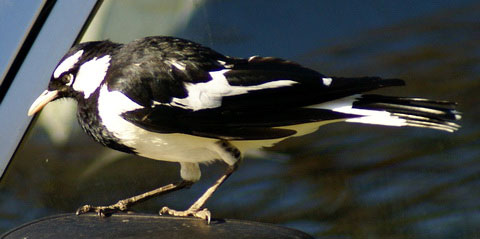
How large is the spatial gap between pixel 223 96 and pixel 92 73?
1.26ft

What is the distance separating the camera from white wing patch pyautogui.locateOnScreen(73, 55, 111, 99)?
10.3 ft

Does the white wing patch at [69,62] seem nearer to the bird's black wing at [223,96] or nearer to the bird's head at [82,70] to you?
the bird's head at [82,70]

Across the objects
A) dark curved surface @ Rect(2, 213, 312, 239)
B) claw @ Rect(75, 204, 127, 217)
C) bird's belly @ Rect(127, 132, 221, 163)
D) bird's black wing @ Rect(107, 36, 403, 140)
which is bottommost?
claw @ Rect(75, 204, 127, 217)

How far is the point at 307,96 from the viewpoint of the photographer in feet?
9.98

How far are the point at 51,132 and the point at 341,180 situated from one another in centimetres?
109

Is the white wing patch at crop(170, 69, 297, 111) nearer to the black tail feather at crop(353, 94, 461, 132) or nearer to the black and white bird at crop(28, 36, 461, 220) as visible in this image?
the black and white bird at crop(28, 36, 461, 220)

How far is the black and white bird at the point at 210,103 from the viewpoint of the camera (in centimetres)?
302

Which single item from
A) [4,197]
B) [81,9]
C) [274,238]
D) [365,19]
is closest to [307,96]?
[365,19]

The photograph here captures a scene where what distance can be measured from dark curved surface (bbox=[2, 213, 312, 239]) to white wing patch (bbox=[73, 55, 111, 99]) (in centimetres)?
42

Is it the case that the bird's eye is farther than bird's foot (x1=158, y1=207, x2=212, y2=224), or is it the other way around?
the bird's eye

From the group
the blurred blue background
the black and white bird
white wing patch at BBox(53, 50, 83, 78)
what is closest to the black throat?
the black and white bird

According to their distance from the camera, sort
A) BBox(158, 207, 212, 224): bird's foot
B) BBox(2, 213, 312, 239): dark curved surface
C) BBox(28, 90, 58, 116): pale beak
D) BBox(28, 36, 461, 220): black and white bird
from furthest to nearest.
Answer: BBox(28, 90, 58, 116): pale beak → BBox(28, 36, 461, 220): black and white bird → BBox(158, 207, 212, 224): bird's foot → BBox(2, 213, 312, 239): dark curved surface

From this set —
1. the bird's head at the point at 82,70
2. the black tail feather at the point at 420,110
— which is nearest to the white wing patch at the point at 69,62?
the bird's head at the point at 82,70

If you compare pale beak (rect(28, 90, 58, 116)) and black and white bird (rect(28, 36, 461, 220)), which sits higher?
black and white bird (rect(28, 36, 461, 220))
